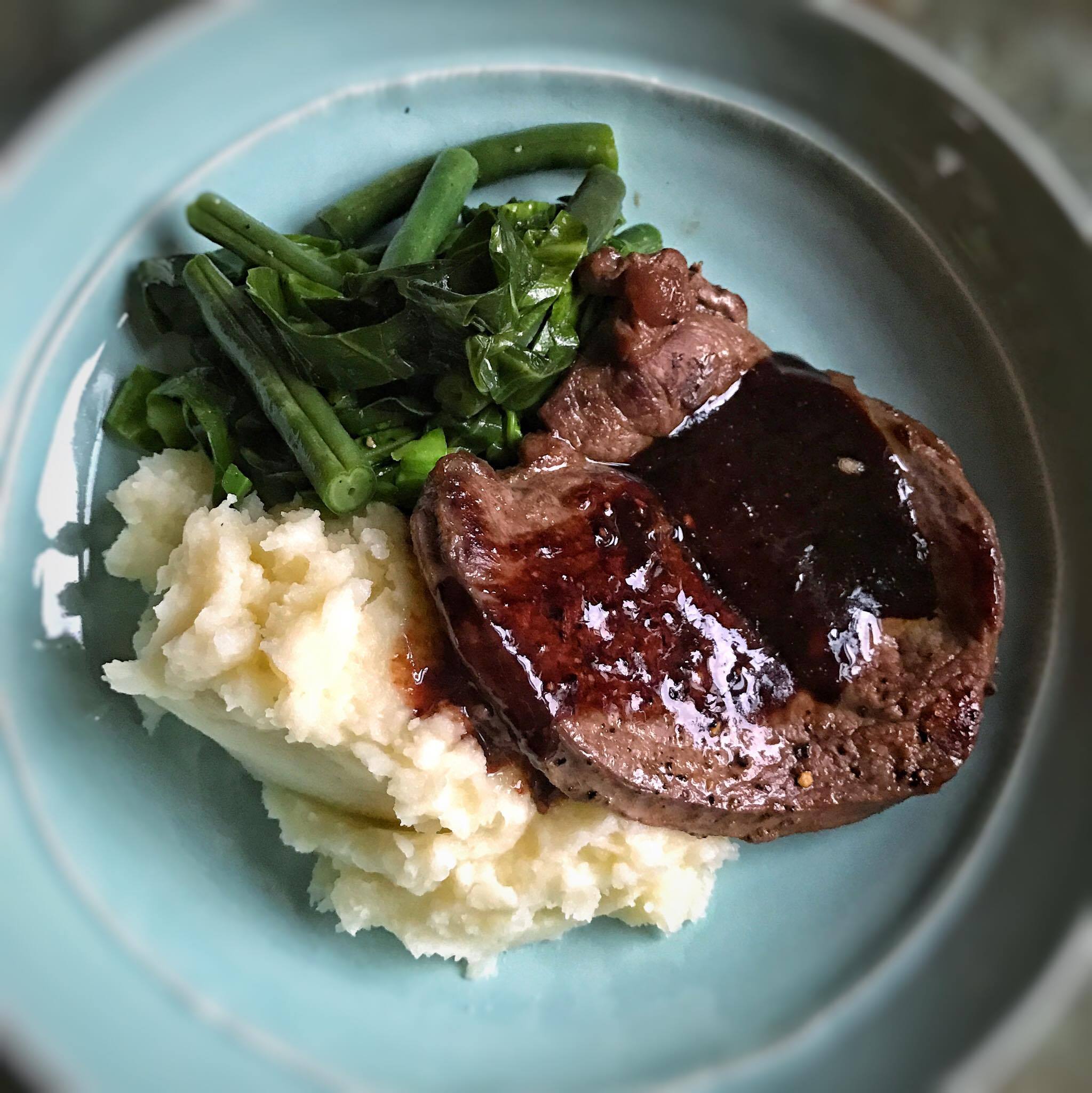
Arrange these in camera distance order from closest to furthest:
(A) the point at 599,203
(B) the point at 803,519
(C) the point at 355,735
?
(C) the point at 355,735 < (B) the point at 803,519 < (A) the point at 599,203

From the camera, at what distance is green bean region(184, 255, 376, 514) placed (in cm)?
278

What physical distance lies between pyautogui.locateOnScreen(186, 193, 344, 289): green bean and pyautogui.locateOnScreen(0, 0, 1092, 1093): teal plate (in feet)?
0.59

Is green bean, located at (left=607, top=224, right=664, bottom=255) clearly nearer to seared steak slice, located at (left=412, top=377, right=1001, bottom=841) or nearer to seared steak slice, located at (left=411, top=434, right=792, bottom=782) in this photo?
seared steak slice, located at (left=412, top=377, right=1001, bottom=841)

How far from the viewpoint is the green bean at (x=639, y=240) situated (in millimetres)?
3348

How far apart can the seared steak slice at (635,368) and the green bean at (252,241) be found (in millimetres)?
910

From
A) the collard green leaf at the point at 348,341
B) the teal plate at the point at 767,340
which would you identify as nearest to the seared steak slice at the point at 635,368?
the collard green leaf at the point at 348,341

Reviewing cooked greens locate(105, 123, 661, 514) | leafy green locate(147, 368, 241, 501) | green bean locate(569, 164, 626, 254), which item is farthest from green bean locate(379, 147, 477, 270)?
leafy green locate(147, 368, 241, 501)

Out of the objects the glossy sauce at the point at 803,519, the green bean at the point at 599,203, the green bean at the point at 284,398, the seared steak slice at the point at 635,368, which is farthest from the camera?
the green bean at the point at 599,203

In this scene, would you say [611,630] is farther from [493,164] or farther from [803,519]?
[493,164]

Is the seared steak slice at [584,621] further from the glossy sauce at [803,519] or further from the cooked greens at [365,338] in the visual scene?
the cooked greens at [365,338]

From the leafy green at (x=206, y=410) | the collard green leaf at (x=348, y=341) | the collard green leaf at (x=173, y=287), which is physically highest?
the collard green leaf at (x=348, y=341)

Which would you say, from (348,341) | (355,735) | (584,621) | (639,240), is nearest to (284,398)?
(348,341)

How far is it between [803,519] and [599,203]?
4.50ft

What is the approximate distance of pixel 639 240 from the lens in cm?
341
